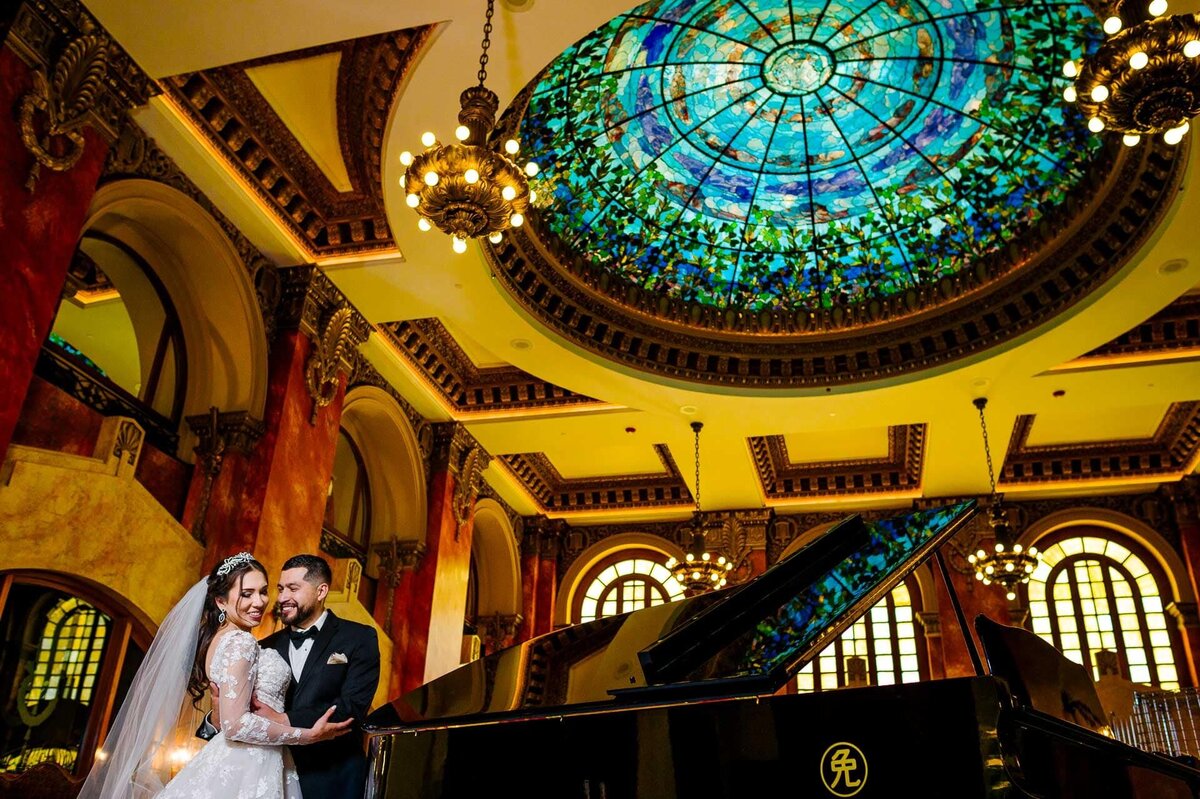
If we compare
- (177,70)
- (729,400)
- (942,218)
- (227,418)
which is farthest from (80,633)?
(942,218)

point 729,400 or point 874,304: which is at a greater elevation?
point 874,304

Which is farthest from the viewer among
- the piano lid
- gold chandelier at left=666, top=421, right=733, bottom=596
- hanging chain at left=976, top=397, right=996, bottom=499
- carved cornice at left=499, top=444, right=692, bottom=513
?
carved cornice at left=499, top=444, right=692, bottom=513

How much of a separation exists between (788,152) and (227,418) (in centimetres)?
605

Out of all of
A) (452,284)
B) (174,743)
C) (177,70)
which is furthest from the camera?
(452,284)

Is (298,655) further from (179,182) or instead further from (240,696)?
(179,182)

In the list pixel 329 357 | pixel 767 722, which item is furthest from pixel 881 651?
pixel 767 722

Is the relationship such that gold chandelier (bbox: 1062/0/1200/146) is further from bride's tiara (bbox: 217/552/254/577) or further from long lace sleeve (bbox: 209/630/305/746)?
long lace sleeve (bbox: 209/630/305/746)

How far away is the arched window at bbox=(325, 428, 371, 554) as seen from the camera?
10.5 m

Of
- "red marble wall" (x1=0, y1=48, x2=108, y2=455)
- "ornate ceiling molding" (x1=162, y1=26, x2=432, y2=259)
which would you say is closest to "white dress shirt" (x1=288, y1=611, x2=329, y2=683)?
"red marble wall" (x1=0, y1=48, x2=108, y2=455)

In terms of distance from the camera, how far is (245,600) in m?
2.93

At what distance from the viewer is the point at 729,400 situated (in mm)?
9914

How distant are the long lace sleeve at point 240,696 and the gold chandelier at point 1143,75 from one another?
4846mm

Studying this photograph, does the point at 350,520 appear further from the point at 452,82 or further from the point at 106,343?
the point at 452,82

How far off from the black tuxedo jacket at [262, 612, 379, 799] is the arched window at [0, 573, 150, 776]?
3583 mm
